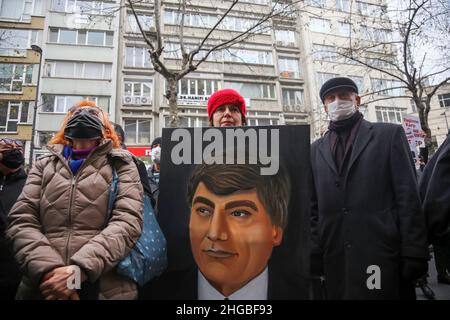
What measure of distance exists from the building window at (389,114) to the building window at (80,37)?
22592 mm

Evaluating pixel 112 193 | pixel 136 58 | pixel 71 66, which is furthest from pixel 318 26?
pixel 112 193

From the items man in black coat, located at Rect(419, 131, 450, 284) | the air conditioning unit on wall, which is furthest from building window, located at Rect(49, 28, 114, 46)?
man in black coat, located at Rect(419, 131, 450, 284)

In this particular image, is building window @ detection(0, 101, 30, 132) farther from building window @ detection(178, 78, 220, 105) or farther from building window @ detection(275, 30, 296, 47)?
building window @ detection(275, 30, 296, 47)

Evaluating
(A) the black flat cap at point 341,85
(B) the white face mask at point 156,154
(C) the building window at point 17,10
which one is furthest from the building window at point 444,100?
(C) the building window at point 17,10

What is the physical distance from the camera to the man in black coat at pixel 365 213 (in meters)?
1.82

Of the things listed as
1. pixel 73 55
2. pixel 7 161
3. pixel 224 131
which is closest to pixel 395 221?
pixel 224 131

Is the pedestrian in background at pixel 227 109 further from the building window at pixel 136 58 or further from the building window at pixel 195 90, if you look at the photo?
the building window at pixel 136 58

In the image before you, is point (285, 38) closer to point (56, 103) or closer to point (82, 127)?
point (56, 103)

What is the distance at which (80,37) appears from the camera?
21.6 metres

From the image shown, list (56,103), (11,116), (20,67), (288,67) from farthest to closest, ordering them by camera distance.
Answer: (288,67), (20,67), (56,103), (11,116)

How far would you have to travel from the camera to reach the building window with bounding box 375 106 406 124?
85.3ft

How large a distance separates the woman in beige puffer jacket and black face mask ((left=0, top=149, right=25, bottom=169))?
852mm

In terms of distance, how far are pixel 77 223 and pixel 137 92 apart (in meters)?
21.6

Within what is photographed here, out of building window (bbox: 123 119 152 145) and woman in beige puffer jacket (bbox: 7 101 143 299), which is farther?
building window (bbox: 123 119 152 145)
